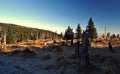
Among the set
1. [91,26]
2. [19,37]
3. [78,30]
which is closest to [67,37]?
[78,30]

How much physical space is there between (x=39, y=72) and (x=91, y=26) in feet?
168

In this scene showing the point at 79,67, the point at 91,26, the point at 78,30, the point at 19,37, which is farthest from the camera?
the point at 19,37

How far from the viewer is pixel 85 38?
1562cm

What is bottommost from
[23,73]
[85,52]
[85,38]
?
[23,73]

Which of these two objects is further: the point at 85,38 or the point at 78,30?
the point at 78,30

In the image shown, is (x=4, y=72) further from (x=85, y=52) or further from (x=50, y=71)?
(x=85, y=52)

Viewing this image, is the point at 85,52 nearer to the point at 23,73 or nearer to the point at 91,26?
the point at 23,73

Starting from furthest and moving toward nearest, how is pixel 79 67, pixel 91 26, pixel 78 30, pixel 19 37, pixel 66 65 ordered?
1. pixel 19 37
2. pixel 78 30
3. pixel 91 26
4. pixel 66 65
5. pixel 79 67

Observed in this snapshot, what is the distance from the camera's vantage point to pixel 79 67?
49.0ft

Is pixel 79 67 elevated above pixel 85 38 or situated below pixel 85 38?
below

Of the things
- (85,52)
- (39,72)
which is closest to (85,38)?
(85,52)

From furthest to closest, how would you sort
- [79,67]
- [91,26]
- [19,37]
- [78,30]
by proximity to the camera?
1. [19,37]
2. [78,30]
3. [91,26]
4. [79,67]

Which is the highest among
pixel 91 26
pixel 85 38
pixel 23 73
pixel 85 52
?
pixel 91 26

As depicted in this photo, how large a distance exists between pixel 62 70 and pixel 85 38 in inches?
137
